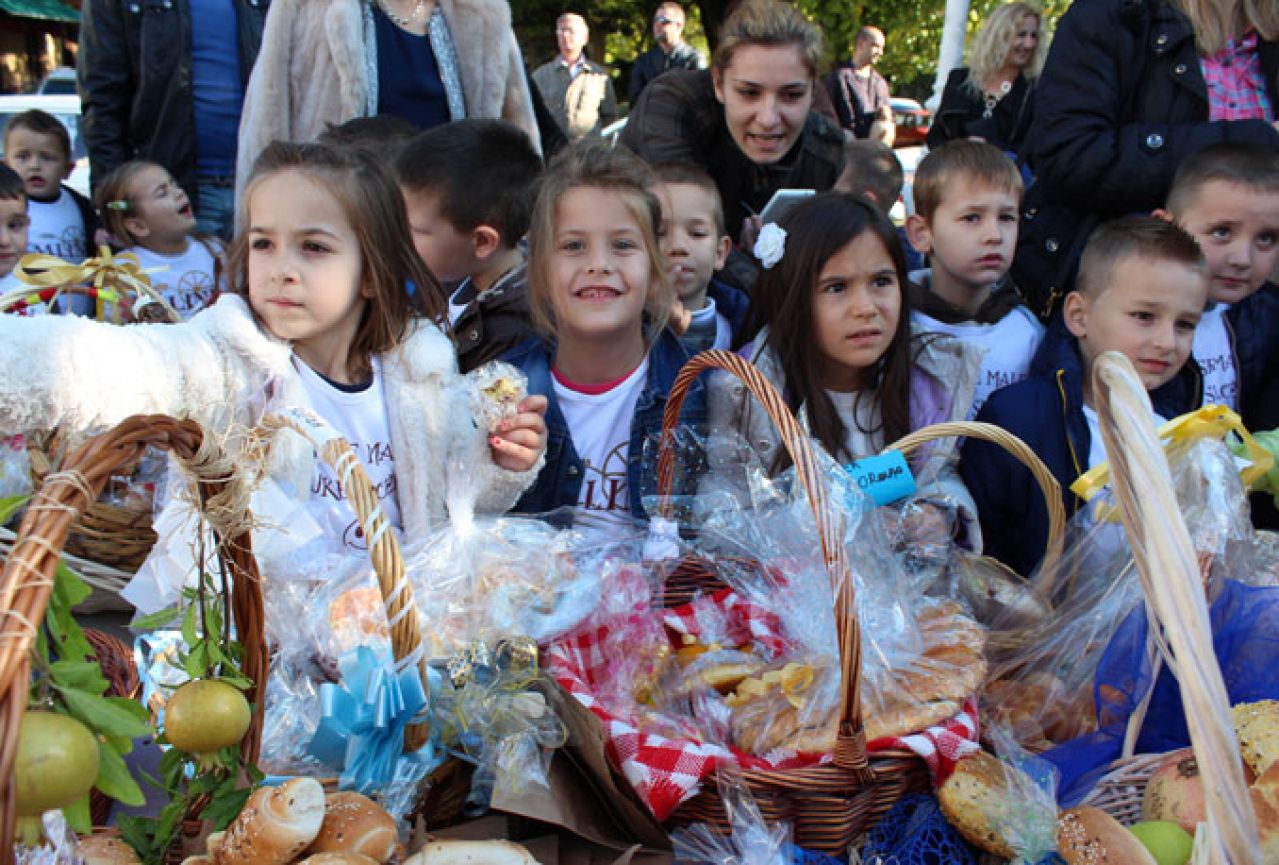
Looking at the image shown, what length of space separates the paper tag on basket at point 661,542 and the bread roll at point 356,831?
0.87m

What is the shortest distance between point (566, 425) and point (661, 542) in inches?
26.5

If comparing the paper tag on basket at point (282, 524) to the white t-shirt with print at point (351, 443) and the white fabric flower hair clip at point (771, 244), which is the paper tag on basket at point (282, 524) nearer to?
the white t-shirt with print at point (351, 443)

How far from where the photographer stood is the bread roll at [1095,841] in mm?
1414

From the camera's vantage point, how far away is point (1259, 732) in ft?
5.21

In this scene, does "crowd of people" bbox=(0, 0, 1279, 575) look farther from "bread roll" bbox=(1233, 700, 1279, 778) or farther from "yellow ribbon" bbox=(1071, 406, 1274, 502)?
"bread roll" bbox=(1233, 700, 1279, 778)

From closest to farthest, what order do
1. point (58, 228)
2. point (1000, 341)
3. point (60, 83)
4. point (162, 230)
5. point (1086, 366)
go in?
1. point (1086, 366)
2. point (1000, 341)
3. point (162, 230)
4. point (58, 228)
5. point (60, 83)

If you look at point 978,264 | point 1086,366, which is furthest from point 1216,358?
point 978,264

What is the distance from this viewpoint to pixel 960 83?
6.00 m

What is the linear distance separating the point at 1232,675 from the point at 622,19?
57.7ft

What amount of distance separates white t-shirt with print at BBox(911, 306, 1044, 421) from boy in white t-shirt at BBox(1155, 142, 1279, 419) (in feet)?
1.61

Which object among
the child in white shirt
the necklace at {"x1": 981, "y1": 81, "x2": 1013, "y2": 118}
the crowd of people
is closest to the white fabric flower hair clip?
the crowd of people

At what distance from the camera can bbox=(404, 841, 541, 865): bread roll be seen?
52.9 inches

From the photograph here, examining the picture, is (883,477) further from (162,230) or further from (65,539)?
(162,230)

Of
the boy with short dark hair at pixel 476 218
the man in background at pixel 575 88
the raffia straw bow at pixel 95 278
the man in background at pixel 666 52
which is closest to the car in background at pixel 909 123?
the man in background at pixel 575 88
